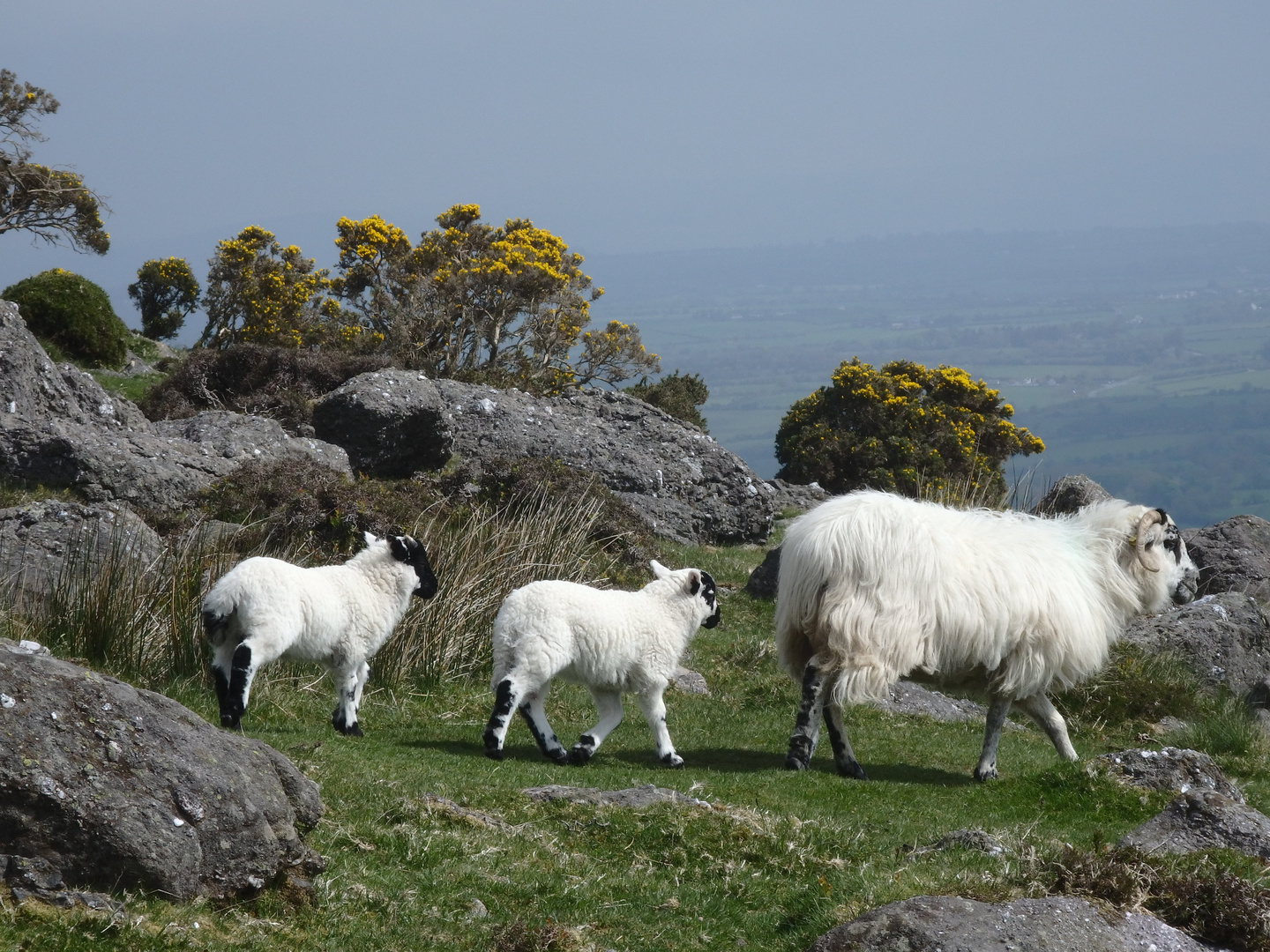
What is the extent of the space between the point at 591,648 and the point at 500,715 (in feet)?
3.05

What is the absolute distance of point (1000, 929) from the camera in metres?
5.69

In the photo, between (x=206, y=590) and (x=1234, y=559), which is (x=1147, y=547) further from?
(x=1234, y=559)

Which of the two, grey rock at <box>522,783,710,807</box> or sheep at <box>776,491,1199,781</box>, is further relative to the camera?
sheep at <box>776,491,1199,781</box>

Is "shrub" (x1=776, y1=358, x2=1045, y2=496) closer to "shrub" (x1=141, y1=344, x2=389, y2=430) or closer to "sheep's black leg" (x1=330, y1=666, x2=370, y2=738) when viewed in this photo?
"shrub" (x1=141, y1=344, x2=389, y2=430)

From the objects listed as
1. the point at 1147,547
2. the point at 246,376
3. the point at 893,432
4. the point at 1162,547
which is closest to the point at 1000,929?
the point at 1147,547

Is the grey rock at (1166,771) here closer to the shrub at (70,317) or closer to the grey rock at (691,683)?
the grey rock at (691,683)

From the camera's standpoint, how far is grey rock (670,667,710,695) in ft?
49.6

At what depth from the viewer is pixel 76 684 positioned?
19.4 ft

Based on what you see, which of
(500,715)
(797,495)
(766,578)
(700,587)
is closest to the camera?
(500,715)

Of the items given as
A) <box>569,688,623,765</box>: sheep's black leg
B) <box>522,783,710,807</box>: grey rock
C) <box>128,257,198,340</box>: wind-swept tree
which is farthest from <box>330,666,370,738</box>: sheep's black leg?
<box>128,257,198,340</box>: wind-swept tree

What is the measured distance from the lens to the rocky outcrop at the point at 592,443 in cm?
2266

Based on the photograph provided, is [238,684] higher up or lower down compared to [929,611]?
lower down

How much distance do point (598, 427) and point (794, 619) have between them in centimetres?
1451

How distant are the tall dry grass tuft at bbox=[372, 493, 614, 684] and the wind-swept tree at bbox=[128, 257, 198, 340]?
101 feet
